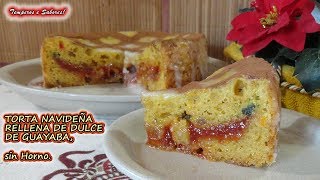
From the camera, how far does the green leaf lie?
889 mm

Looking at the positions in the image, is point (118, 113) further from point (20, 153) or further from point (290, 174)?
point (290, 174)

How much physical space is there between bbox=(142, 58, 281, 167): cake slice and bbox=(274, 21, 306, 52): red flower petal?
0.51 ft

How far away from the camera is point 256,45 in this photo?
1.03 metres

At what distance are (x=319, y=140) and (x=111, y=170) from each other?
16.9 inches

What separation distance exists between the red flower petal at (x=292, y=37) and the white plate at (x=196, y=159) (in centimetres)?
18

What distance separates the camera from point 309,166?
0.74 meters

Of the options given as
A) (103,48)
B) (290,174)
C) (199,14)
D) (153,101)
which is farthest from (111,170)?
(199,14)

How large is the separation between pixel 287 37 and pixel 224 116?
0.31m

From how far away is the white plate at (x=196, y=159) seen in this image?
70 cm

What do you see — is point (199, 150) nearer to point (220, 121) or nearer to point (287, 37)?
point (220, 121)

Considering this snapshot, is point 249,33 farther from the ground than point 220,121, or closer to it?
farther from the ground
